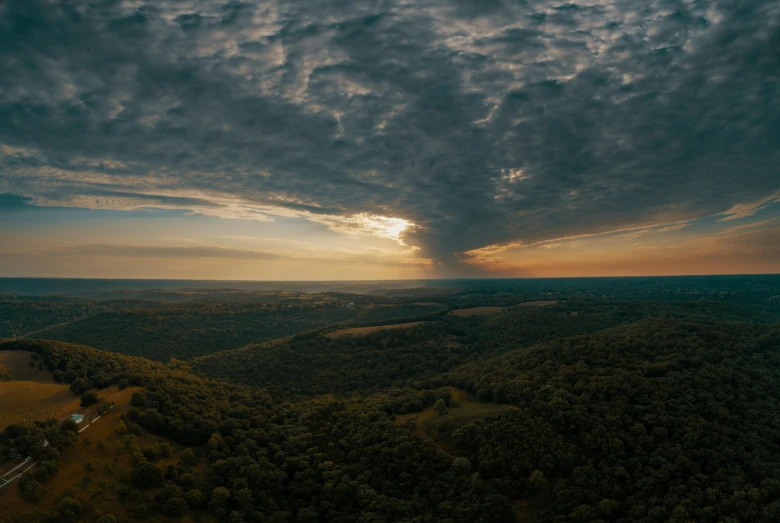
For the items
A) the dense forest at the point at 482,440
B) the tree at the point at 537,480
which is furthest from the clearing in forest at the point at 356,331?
the tree at the point at 537,480

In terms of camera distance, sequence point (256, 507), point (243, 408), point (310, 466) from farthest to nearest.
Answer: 1. point (243, 408)
2. point (310, 466)
3. point (256, 507)

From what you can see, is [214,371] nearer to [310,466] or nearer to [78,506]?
[310,466]

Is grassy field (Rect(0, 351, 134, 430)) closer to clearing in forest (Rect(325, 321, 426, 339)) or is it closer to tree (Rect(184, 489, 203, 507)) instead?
tree (Rect(184, 489, 203, 507))

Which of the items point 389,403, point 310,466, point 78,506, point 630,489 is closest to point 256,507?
point 310,466

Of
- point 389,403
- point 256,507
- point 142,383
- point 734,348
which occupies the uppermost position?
point 734,348

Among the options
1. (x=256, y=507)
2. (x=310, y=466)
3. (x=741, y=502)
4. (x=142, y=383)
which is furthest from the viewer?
(x=142, y=383)

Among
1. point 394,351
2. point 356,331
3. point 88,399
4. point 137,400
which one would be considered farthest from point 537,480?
point 356,331

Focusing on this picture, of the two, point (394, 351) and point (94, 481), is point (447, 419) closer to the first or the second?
point (94, 481)
